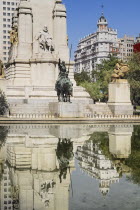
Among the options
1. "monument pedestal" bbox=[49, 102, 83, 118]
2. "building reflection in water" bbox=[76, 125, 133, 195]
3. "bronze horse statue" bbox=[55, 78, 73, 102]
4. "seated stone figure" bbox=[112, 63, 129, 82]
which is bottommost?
"building reflection in water" bbox=[76, 125, 133, 195]

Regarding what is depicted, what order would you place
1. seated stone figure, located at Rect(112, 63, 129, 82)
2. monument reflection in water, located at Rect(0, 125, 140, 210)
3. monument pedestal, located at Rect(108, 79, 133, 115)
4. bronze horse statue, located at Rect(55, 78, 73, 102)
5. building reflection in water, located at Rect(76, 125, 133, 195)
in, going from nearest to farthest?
1. monument reflection in water, located at Rect(0, 125, 140, 210)
2. building reflection in water, located at Rect(76, 125, 133, 195)
3. bronze horse statue, located at Rect(55, 78, 73, 102)
4. monument pedestal, located at Rect(108, 79, 133, 115)
5. seated stone figure, located at Rect(112, 63, 129, 82)

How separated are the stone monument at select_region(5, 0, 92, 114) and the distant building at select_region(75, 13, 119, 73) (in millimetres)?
101628

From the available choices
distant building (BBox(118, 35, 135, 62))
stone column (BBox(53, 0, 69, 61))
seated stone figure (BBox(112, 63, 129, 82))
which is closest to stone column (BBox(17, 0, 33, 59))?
stone column (BBox(53, 0, 69, 61))

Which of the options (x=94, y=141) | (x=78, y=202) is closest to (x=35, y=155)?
(x=94, y=141)

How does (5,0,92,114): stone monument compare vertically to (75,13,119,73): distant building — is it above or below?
below

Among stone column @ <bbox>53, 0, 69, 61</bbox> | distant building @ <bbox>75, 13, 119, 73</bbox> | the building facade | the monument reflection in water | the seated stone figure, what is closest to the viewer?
the monument reflection in water

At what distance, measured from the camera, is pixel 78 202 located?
6926 mm

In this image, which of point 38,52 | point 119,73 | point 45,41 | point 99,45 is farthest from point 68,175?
point 99,45

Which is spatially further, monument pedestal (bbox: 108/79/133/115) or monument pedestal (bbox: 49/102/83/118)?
monument pedestal (bbox: 108/79/133/115)

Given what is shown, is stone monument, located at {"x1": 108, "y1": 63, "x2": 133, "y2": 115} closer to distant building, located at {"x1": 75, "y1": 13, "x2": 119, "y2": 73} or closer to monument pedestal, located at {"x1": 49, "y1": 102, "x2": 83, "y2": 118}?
monument pedestal, located at {"x1": 49, "y1": 102, "x2": 83, "y2": 118}

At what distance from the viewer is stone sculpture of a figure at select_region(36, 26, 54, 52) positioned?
4016 centimetres

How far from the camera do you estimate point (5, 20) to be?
11825 centimetres

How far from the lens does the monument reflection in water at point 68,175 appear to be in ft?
23.0

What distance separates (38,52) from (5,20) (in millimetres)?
83237
